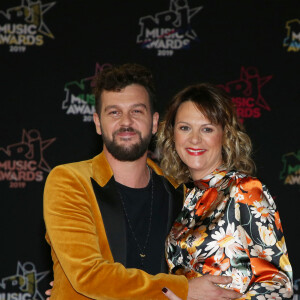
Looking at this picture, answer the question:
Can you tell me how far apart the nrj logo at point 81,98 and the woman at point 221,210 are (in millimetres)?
1708

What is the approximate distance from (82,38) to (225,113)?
2.27m

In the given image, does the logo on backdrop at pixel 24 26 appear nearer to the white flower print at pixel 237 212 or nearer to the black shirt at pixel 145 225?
the black shirt at pixel 145 225

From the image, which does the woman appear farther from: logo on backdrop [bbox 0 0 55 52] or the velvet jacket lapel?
logo on backdrop [bbox 0 0 55 52]

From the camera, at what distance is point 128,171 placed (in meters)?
2.53

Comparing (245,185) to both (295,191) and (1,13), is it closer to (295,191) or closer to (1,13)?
(295,191)

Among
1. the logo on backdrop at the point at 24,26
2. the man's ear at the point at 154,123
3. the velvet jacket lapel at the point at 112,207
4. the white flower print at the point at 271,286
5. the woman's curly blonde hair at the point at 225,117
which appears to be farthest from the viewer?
the logo on backdrop at the point at 24,26

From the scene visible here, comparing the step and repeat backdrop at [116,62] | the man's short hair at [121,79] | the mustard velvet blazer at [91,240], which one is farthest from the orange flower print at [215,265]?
the step and repeat backdrop at [116,62]

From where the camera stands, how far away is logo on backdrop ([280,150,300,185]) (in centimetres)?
425

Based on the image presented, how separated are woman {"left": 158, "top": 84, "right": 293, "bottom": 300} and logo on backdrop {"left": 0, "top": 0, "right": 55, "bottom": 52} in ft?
6.89

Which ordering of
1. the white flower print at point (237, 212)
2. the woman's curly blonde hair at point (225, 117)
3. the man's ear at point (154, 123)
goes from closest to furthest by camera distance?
the white flower print at point (237, 212)
the woman's curly blonde hair at point (225, 117)
the man's ear at point (154, 123)

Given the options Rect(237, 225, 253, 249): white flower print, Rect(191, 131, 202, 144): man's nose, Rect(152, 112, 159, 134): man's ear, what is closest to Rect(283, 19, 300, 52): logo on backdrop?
Rect(152, 112, 159, 134): man's ear

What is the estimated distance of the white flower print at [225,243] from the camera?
6.70 feet

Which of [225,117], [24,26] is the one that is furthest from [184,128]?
[24,26]

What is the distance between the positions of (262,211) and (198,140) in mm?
Answer: 499
